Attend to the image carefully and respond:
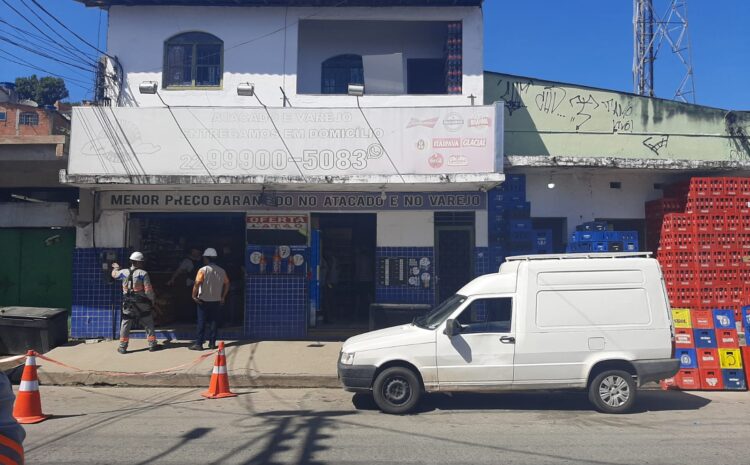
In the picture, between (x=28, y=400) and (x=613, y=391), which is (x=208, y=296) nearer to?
(x=28, y=400)

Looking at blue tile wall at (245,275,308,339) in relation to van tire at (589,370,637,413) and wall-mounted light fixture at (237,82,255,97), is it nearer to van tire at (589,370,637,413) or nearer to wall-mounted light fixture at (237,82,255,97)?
wall-mounted light fixture at (237,82,255,97)

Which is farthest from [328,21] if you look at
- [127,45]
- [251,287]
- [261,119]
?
[251,287]

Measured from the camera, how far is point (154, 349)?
11.0m

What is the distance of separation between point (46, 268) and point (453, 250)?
31.6 ft

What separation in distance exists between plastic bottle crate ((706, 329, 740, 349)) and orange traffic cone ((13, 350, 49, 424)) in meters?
10.2

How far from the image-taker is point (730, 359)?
29.7 ft

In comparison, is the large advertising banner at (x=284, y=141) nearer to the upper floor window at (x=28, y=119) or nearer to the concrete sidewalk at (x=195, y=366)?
the concrete sidewalk at (x=195, y=366)

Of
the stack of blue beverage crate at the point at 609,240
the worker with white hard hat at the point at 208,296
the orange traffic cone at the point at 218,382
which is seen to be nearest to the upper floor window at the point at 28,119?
the worker with white hard hat at the point at 208,296

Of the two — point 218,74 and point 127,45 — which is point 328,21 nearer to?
point 218,74

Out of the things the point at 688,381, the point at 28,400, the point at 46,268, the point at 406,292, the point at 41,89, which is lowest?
the point at 688,381

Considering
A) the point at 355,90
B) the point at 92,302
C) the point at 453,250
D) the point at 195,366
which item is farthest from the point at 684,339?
the point at 92,302

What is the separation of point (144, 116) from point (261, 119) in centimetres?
241

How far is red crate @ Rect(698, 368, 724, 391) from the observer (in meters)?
8.99

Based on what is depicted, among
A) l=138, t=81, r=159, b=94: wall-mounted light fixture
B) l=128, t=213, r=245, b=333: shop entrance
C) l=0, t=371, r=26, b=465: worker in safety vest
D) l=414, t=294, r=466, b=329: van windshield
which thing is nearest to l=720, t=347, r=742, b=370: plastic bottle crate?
l=414, t=294, r=466, b=329: van windshield
